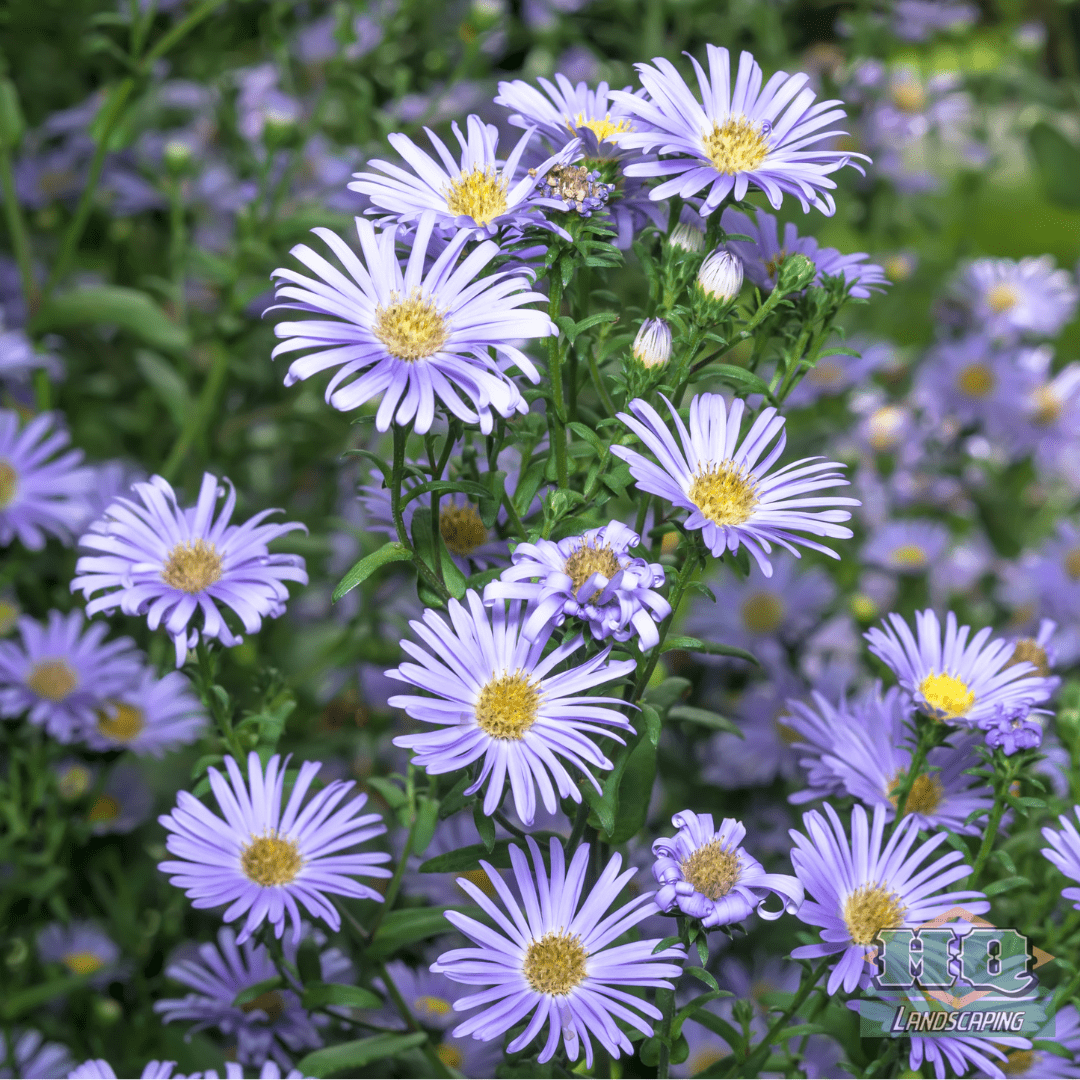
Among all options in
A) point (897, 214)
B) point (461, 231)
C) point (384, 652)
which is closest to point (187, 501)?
point (384, 652)

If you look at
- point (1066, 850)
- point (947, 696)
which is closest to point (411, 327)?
point (947, 696)

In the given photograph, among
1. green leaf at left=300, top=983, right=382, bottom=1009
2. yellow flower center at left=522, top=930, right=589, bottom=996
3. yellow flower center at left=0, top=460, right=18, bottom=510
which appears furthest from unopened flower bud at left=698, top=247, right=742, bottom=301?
yellow flower center at left=0, top=460, right=18, bottom=510

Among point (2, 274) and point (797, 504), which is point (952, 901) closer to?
point (797, 504)

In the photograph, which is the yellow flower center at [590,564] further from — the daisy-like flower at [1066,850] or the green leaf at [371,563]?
the daisy-like flower at [1066,850]

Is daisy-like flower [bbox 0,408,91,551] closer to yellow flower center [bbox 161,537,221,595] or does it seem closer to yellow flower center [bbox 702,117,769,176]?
yellow flower center [bbox 161,537,221,595]

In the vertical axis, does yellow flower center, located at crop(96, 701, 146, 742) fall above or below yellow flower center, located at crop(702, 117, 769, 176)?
below

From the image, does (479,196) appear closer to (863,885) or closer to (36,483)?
(863,885)
